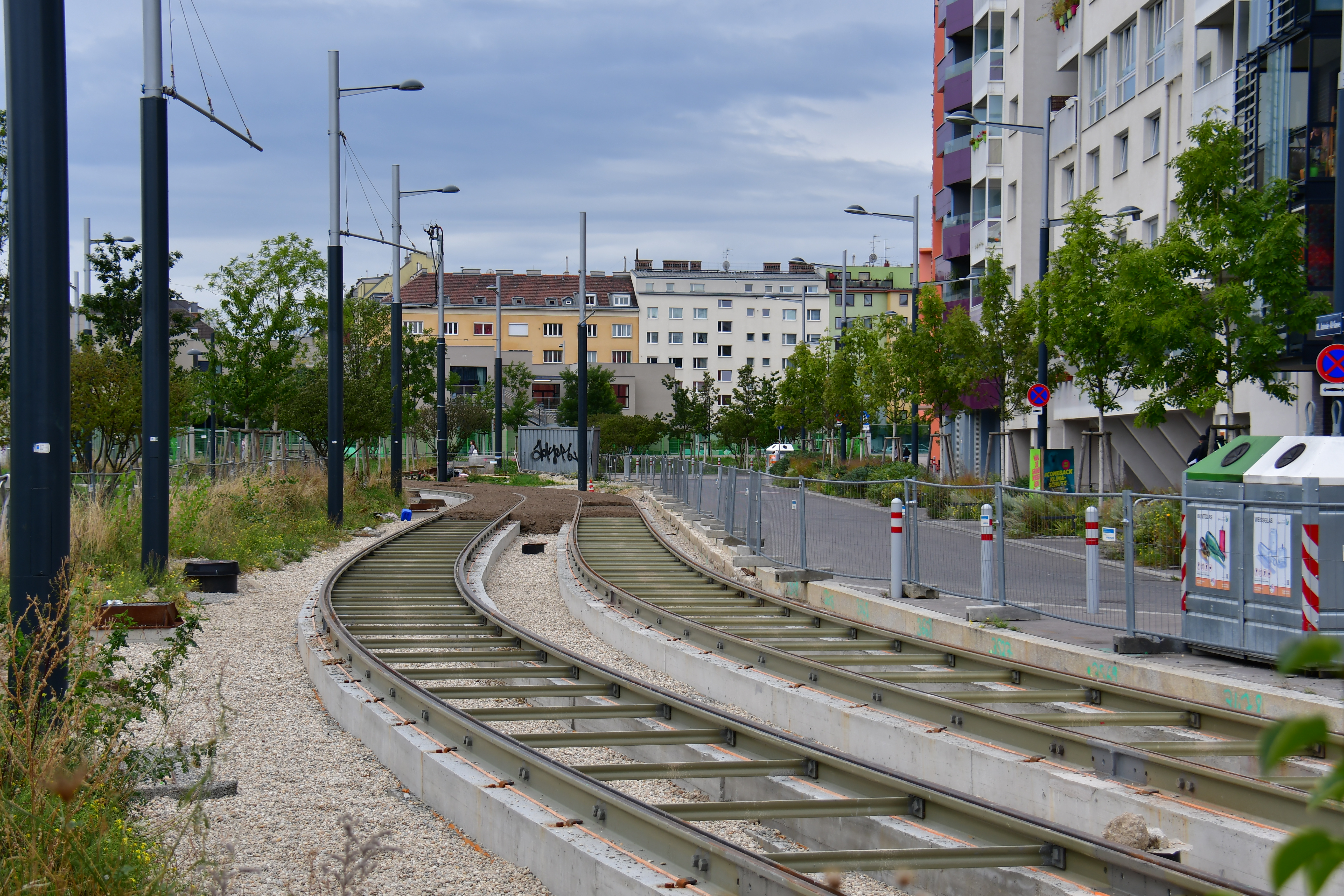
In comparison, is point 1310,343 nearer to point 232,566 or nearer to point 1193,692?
point 1193,692

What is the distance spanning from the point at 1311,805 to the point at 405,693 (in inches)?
336

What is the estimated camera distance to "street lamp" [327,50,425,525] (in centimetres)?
2553

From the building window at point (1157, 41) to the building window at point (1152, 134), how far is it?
0.91 metres

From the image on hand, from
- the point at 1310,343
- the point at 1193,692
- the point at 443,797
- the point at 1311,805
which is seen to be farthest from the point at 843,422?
the point at 1311,805

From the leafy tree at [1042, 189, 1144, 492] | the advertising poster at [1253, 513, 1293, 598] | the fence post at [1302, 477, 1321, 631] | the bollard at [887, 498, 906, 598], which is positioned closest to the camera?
the fence post at [1302, 477, 1321, 631]

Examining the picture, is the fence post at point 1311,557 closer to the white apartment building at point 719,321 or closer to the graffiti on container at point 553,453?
the graffiti on container at point 553,453

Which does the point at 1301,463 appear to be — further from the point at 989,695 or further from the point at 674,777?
the point at 674,777

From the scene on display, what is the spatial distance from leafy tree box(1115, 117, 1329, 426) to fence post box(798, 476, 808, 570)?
22.1 feet

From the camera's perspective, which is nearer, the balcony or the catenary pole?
the balcony

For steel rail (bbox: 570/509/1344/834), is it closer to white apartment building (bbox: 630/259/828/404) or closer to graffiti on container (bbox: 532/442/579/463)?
graffiti on container (bbox: 532/442/579/463)

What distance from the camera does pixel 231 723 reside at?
30.6ft

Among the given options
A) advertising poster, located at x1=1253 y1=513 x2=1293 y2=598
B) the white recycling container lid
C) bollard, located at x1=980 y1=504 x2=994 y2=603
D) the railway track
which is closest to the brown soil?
bollard, located at x1=980 y1=504 x2=994 y2=603

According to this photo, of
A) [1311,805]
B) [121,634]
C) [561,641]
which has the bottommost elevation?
[561,641]

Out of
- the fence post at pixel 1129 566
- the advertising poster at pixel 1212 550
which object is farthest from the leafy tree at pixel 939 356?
the advertising poster at pixel 1212 550
